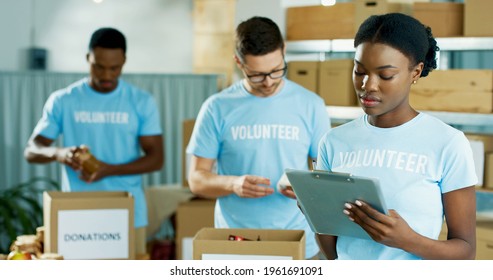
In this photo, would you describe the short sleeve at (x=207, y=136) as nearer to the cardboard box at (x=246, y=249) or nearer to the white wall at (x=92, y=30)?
the cardboard box at (x=246, y=249)

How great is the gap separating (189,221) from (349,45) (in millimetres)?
1253

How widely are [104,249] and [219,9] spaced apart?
12.5 ft

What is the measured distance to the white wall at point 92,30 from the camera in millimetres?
6410

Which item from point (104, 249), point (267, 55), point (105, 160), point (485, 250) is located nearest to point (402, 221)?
point (267, 55)

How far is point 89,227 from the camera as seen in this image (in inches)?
99.7

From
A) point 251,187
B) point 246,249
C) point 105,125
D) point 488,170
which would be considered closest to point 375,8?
point 488,170

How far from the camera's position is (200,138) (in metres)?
2.51

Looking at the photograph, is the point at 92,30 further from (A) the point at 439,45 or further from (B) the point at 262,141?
(B) the point at 262,141

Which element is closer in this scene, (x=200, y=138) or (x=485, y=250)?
(x=200, y=138)

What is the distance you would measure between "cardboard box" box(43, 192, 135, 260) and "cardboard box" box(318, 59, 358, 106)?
192 cm

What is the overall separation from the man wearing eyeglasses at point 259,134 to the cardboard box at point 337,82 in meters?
1.68

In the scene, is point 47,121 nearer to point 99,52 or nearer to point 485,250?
point 99,52

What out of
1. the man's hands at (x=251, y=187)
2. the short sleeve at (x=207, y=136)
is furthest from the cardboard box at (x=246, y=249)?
the short sleeve at (x=207, y=136)

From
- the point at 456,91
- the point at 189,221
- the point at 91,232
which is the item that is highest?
the point at 456,91
